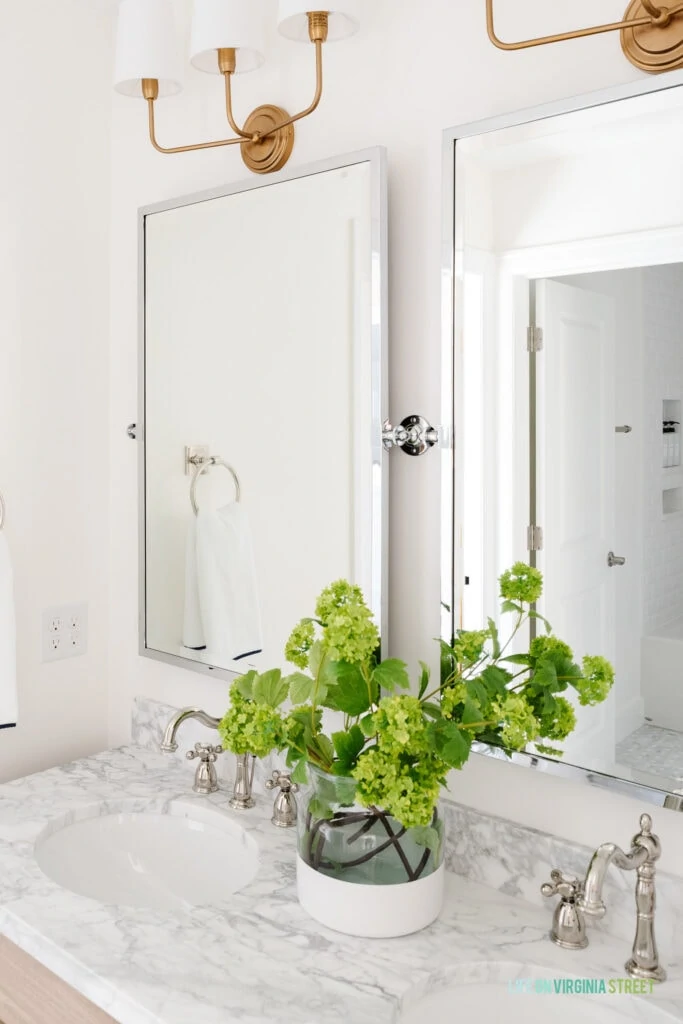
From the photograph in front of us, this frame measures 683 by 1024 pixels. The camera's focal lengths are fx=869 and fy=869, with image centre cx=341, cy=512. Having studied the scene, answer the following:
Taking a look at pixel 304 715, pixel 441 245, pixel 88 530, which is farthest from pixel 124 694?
pixel 441 245

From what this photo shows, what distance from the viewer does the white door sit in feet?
3.41

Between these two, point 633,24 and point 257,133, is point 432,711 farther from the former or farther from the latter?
point 257,133

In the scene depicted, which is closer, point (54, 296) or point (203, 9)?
point (203, 9)

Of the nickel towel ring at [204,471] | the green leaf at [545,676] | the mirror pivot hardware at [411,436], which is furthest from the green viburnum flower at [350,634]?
the nickel towel ring at [204,471]

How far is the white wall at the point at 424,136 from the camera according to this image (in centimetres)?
110

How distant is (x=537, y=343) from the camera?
1.09 metres

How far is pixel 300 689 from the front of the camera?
3.44ft

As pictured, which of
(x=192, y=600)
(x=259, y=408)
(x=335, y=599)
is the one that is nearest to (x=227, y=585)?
(x=192, y=600)

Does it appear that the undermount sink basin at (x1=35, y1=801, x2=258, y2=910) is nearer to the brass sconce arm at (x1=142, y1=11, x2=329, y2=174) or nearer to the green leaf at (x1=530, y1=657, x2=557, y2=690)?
the green leaf at (x1=530, y1=657, x2=557, y2=690)

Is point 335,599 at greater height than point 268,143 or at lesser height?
lesser

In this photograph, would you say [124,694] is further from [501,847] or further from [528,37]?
[528,37]

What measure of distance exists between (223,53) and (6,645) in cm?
101

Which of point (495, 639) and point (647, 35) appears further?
point (495, 639)

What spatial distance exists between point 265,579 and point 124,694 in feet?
1.66
